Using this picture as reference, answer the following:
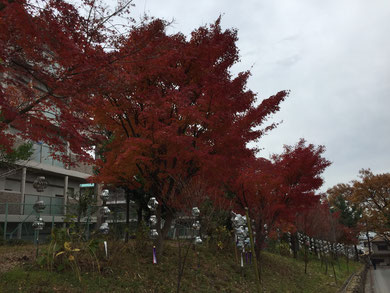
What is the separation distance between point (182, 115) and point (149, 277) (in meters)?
→ 4.90

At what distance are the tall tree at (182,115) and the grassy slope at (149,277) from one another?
4.62 feet

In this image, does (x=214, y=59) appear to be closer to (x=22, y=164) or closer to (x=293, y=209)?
(x=293, y=209)

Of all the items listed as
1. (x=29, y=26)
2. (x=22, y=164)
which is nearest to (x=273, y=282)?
(x=29, y=26)

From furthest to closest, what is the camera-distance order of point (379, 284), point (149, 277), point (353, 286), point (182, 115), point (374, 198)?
point (374, 198) < point (379, 284) < point (353, 286) < point (182, 115) < point (149, 277)

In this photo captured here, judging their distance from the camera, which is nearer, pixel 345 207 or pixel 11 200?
pixel 11 200

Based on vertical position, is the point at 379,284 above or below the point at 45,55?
below

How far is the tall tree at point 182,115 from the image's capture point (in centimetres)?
917

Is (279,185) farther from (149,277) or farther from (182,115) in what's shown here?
(149,277)

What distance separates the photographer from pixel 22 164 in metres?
19.4

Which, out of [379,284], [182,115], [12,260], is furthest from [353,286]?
[12,260]

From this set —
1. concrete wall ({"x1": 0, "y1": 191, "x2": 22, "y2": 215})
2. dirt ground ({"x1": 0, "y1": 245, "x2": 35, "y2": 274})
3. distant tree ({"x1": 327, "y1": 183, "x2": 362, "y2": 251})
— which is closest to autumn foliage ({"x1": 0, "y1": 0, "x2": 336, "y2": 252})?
dirt ground ({"x1": 0, "y1": 245, "x2": 35, "y2": 274})

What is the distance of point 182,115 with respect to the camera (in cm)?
952

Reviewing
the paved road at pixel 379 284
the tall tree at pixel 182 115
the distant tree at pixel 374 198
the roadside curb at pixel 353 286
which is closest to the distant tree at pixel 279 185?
the tall tree at pixel 182 115

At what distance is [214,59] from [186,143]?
340cm
